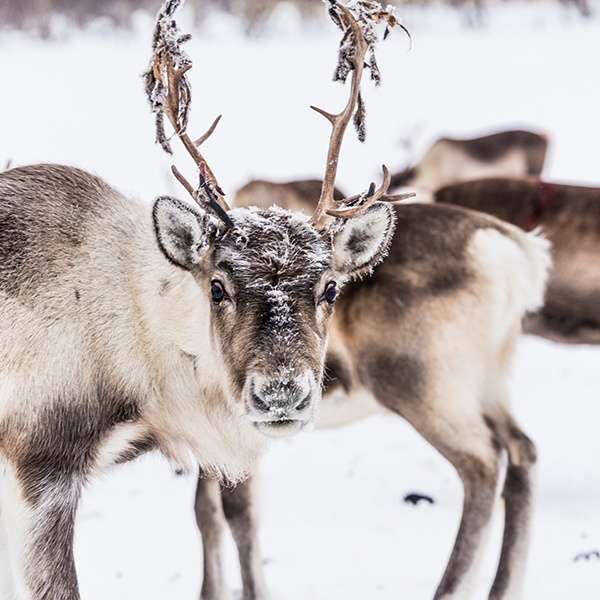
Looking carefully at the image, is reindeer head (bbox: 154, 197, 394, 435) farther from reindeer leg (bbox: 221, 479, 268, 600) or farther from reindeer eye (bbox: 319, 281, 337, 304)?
reindeer leg (bbox: 221, 479, 268, 600)

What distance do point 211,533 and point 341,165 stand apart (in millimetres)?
11669

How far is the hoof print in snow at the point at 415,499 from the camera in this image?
16.1 feet

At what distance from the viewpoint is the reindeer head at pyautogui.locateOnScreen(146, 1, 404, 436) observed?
2600 millimetres

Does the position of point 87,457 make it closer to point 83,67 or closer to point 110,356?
point 110,356

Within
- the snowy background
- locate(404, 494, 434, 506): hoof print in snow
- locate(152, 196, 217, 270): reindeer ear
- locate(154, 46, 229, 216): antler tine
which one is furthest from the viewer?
locate(404, 494, 434, 506): hoof print in snow

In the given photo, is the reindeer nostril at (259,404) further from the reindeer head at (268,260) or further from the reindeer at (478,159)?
the reindeer at (478,159)

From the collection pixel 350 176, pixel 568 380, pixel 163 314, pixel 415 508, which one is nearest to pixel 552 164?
pixel 350 176

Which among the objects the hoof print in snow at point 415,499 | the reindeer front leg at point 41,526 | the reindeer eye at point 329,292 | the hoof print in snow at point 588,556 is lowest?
the hoof print in snow at point 415,499

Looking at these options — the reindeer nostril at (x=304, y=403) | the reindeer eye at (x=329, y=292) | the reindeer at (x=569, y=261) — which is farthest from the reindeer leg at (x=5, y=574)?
the reindeer at (x=569, y=261)

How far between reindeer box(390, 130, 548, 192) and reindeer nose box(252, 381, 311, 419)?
339 inches

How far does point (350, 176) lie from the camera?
47.8 ft

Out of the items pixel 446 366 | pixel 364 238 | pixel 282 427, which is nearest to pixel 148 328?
pixel 282 427

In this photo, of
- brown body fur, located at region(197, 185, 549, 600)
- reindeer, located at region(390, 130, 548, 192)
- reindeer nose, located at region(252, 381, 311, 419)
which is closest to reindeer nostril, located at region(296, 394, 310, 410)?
reindeer nose, located at region(252, 381, 311, 419)

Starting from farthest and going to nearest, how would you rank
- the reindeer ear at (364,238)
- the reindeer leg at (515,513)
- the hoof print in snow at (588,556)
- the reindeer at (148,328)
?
the hoof print in snow at (588,556), the reindeer leg at (515,513), the reindeer ear at (364,238), the reindeer at (148,328)
